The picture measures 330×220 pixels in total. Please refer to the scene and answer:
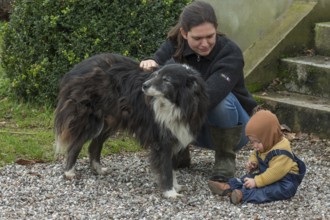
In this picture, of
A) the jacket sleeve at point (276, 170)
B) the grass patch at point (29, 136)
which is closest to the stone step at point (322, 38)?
the grass patch at point (29, 136)

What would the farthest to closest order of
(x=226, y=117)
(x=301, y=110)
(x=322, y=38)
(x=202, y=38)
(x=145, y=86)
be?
(x=322, y=38)
(x=301, y=110)
(x=226, y=117)
(x=202, y=38)
(x=145, y=86)

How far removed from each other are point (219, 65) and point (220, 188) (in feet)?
3.22

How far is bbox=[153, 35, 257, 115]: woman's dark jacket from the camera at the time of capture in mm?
5285

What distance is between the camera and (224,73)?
5312 millimetres

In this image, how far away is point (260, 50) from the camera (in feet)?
24.4

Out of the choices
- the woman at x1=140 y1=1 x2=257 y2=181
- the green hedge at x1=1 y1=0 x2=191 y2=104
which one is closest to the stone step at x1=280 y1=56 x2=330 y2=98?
the green hedge at x1=1 y1=0 x2=191 y2=104

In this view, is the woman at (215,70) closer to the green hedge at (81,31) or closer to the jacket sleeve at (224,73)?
the jacket sleeve at (224,73)

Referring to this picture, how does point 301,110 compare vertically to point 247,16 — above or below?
below

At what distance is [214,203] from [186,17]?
4.80ft

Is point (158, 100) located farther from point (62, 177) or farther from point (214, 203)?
point (62, 177)

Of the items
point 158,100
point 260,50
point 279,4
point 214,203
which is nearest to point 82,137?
point 158,100

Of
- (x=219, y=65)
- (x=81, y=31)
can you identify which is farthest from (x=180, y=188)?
(x=81, y=31)

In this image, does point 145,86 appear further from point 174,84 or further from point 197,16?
point 197,16

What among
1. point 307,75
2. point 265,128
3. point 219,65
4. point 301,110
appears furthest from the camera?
point 307,75
